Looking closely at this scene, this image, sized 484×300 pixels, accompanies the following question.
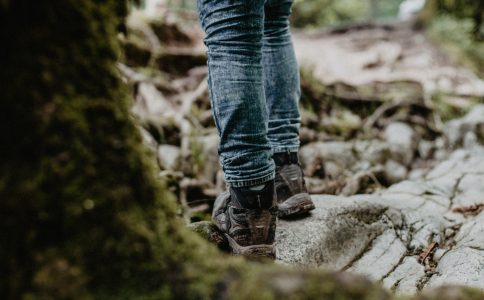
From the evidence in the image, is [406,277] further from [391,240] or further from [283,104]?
[283,104]

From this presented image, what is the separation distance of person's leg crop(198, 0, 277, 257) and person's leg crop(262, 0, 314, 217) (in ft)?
1.28

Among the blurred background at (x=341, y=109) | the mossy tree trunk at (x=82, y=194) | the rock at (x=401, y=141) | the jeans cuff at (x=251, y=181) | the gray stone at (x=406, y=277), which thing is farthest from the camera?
the rock at (x=401, y=141)

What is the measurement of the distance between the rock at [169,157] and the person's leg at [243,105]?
6.30 feet

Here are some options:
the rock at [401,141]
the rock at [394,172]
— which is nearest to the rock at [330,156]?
the rock at [394,172]

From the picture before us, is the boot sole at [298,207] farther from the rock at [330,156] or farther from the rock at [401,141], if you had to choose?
the rock at [401,141]

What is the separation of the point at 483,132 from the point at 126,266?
6.03m

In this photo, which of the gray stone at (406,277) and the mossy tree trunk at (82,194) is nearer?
the mossy tree trunk at (82,194)

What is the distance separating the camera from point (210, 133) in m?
4.18

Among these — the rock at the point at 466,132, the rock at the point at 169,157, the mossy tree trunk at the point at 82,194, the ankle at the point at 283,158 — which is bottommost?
the rock at the point at 466,132

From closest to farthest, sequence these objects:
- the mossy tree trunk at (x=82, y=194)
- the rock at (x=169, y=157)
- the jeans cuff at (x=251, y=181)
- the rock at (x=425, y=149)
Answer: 1. the mossy tree trunk at (x=82, y=194)
2. the jeans cuff at (x=251, y=181)
3. the rock at (x=169, y=157)
4. the rock at (x=425, y=149)

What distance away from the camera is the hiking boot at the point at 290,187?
6.71 ft

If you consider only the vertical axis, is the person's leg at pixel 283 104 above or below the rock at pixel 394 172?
above

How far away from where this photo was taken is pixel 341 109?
6.41 metres

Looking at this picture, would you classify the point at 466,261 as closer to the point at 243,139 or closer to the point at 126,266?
the point at 243,139
